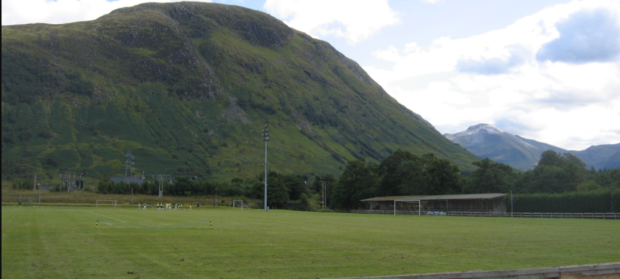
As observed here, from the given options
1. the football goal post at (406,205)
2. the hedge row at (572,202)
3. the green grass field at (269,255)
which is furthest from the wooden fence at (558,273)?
the football goal post at (406,205)

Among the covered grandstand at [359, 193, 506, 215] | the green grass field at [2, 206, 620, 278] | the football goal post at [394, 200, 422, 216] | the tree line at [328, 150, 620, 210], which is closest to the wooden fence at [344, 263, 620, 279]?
the green grass field at [2, 206, 620, 278]

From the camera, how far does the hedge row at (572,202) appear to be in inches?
2275

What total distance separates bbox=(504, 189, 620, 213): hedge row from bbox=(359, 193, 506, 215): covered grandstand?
2.22 m

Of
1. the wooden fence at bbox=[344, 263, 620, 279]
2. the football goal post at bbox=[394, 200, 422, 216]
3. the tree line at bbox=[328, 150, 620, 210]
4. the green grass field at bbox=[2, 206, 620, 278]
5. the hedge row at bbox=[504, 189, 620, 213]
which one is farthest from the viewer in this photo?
the tree line at bbox=[328, 150, 620, 210]

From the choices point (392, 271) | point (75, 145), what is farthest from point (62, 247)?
point (75, 145)

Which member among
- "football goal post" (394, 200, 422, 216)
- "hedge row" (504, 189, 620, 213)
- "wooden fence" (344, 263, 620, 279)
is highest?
"wooden fence" (344, 263, 620, 279)

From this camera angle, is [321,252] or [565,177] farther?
[565,177]

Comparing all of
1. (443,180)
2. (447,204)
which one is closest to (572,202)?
(447,204)

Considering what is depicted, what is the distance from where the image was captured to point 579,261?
15.2 m

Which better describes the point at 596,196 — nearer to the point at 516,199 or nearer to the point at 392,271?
the point at 516,199

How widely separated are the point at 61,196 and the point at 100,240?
325 ft

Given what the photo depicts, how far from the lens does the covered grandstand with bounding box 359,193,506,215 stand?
228ft

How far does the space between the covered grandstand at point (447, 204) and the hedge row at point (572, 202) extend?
2218 mm

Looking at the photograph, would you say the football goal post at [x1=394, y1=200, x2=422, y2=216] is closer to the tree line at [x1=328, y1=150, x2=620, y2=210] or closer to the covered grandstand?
the covered grandstand
